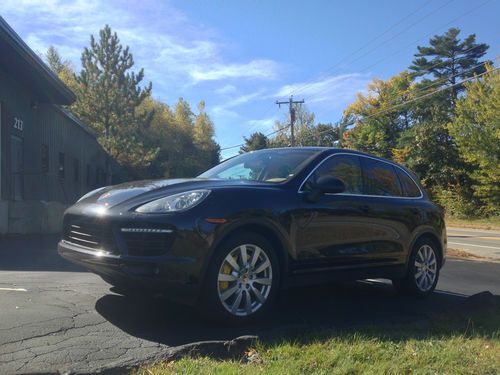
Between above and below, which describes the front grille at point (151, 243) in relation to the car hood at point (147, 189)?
below

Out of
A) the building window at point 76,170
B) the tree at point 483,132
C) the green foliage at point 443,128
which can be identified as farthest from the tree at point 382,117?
the building window at point 76,170

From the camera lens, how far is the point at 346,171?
19.4 feet

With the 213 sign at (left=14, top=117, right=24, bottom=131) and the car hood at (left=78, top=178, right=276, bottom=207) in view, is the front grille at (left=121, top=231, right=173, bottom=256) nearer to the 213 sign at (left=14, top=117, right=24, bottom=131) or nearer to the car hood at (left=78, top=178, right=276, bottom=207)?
the car hood at (left=78, top=178, right=276, bottom=207)

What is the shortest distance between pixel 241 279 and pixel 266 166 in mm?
1553

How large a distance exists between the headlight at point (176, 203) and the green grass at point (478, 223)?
27943mm

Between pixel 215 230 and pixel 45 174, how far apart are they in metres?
14.6

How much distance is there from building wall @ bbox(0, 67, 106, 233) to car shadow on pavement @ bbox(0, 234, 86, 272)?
1.44 meters

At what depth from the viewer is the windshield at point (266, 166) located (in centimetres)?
550

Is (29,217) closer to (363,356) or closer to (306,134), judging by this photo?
(363,356)

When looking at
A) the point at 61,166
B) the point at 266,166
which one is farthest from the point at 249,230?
the point at 61,166

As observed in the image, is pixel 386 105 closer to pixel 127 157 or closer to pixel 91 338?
pixel 127 157

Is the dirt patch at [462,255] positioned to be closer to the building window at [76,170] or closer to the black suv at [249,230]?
the black suv at [249,230]

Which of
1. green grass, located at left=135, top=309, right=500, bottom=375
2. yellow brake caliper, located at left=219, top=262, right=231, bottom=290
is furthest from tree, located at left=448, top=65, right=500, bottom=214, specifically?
yellow brake caliper, located at left=219, top=262, right=231, bottom=290

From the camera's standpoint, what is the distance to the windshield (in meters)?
5.50
